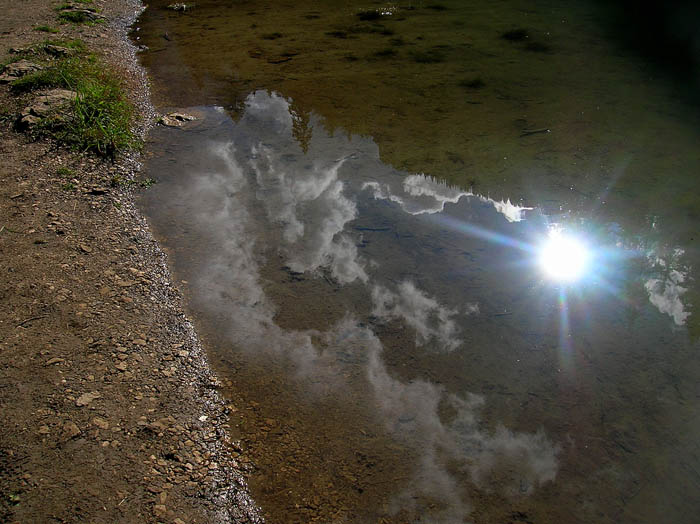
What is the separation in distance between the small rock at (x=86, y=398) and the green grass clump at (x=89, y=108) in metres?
3.88

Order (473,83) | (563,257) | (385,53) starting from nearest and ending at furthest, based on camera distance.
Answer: (563,257) < (473,83) < (385,53)

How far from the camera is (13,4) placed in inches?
452

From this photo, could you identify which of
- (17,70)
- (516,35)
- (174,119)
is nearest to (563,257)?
(174,119)

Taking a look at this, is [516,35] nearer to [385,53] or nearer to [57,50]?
[385,53]

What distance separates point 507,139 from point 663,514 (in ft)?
17.4

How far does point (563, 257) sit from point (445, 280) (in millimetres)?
1385

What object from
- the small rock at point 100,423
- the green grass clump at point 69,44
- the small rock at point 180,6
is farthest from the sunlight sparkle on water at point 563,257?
the small rock at point 180,6

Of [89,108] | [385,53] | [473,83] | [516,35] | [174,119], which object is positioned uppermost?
[516,35]

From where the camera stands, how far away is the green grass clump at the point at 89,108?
619 cm

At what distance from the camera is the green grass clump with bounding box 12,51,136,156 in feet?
20.3

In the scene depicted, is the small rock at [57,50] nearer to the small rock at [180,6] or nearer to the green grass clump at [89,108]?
the green grass clump at [89,108]

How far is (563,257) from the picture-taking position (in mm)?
5094

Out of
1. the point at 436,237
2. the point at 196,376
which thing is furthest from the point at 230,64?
the point at 196,376

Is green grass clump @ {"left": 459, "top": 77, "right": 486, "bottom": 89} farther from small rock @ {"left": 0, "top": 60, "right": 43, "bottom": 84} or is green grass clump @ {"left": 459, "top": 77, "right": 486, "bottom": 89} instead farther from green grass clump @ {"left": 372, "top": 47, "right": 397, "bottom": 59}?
small rock @ {"left": 0, "top": 60, "right": 43, "bottom": 84}
